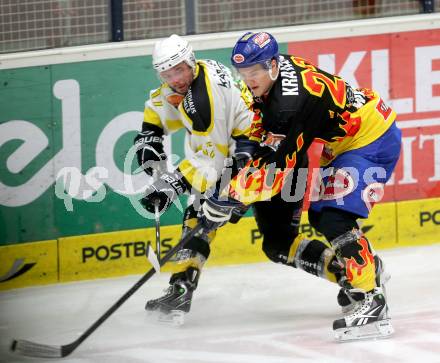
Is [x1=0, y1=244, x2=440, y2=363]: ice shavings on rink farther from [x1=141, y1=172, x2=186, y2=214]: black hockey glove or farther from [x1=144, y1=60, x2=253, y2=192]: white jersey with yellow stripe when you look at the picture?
[x1=144, y1=60, x2=253, y2=192]: white jersey with yellow stripe

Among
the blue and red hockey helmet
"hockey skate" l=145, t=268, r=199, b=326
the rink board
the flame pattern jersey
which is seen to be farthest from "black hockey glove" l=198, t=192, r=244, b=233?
the rink board

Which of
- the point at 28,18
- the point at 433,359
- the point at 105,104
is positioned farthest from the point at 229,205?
the point at 28,18

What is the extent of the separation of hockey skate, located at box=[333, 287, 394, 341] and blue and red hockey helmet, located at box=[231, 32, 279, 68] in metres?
1.11

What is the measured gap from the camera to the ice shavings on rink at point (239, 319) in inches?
178

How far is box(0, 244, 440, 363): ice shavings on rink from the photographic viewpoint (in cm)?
451

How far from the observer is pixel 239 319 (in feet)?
17.0

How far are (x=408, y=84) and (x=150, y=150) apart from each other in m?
1.87

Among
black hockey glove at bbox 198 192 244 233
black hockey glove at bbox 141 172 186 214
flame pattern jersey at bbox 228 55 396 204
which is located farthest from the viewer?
black hockey glove at bbox 141 172 186 214

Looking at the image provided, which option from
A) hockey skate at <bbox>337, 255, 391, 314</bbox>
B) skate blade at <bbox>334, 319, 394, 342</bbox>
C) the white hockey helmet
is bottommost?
skate blade at <bbox>334, 319, 394, 342</bbox>

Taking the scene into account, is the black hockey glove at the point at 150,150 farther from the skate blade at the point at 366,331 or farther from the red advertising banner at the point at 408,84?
the red advertising banner at the point at 408,84

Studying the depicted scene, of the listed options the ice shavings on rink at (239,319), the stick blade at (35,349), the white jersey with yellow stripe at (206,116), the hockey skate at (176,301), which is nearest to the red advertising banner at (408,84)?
the ice shavings on rink at (239,319)

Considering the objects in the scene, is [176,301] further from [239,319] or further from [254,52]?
[254,52]

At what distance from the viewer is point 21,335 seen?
506 centimetres

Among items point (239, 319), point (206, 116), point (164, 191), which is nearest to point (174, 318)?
point (239, 319)
